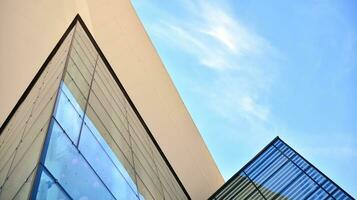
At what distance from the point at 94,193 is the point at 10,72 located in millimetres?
6312

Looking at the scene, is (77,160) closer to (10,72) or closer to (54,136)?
(54,136)

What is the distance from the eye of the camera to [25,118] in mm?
8797

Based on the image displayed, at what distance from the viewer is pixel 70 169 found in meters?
5.96

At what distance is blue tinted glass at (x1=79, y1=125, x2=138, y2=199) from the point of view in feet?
23.3

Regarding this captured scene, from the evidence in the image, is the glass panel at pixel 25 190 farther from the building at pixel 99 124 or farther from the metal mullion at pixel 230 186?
the metal mullion at pixel 230 186

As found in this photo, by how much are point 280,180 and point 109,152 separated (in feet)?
37.9

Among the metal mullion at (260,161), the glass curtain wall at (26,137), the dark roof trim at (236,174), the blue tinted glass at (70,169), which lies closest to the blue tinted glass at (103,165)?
the blue tinted glass at (70,169)

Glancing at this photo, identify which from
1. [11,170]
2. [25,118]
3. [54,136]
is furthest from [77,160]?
[25,118]

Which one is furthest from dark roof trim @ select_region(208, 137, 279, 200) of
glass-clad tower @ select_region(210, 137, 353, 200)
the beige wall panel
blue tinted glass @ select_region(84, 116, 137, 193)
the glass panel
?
the glass panel

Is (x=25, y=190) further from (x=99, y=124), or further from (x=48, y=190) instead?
(x=99, y=124)

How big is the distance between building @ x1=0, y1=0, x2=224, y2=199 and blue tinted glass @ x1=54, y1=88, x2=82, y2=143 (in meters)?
4.19

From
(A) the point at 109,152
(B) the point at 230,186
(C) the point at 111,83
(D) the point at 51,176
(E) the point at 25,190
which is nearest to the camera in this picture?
Result: (E) the point at 25,190

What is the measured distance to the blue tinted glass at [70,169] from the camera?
5.61 m

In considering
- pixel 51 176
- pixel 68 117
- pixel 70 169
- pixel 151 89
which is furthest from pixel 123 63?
pixel 51 176
